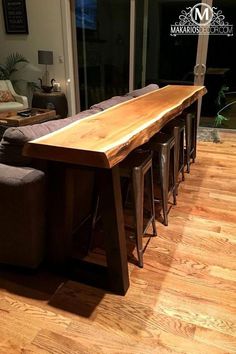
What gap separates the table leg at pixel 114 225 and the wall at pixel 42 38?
184 inches

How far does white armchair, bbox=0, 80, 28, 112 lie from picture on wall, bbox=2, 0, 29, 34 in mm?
1022

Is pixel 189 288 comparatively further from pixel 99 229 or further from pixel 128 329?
pixel 99 229

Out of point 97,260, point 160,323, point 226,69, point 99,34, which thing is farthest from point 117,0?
point 160,323

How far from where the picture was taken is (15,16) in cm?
558

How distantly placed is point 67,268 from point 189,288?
2.43ft

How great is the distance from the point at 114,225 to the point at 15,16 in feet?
18.0

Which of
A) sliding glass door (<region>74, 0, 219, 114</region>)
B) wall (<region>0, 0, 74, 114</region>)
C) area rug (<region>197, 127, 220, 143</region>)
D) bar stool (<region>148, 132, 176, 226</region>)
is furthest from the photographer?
wall (<region>0, 0, 74, 114</region>)

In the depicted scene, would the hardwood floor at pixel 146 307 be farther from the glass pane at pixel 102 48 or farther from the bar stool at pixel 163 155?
the glass pane at pixel 102 48

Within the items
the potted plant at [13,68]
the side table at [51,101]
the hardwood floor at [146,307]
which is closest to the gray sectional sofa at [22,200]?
the hardwood floor at [146,307]

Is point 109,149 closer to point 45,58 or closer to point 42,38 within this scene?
point 45,58

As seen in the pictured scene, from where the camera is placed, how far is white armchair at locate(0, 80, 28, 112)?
5.03 metres

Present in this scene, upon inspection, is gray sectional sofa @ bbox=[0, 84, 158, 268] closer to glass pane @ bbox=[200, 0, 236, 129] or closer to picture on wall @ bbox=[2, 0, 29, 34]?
glass pane @ bbox=[200, 0, 236, 129]

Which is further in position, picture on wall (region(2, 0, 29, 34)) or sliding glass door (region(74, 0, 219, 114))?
picture on wall (region(2, 0, 29, 34))

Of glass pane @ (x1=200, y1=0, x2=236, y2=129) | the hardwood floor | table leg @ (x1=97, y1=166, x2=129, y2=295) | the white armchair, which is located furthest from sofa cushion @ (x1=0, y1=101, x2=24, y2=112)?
table leg @ (x1=97, y1=166, x2=129, y2=295)
